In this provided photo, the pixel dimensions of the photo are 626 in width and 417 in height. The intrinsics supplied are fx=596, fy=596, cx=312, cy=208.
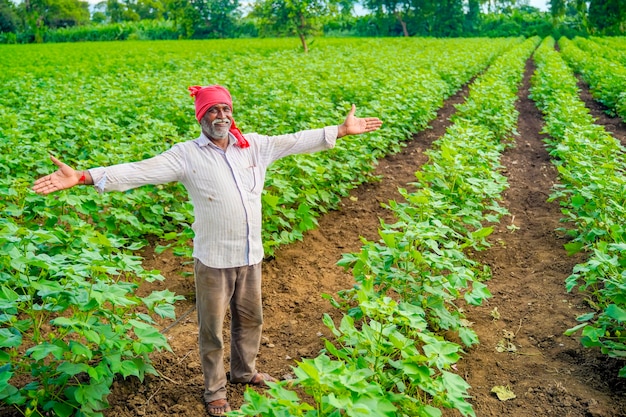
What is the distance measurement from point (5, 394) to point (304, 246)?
3.42 metres

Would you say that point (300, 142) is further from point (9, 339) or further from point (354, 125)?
point (9, 339)

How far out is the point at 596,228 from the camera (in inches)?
190

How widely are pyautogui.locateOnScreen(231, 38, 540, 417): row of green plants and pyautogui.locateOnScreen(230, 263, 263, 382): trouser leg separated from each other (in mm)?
226

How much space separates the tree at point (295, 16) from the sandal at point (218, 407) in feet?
87.1

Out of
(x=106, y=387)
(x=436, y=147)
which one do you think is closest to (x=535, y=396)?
(x=106, y=387)

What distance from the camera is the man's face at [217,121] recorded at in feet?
10.7

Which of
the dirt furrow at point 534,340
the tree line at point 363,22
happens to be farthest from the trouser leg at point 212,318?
the tree line at point 363,22

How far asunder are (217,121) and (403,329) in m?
1.55

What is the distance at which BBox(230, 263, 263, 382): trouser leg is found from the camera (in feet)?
11.5

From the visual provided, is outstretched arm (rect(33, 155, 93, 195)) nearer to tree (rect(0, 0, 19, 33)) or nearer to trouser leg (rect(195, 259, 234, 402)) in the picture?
trouser leg (rect(195, 259, 234, 402))

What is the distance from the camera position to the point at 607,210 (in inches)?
199

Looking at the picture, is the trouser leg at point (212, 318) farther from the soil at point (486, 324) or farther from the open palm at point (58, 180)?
the open palm at point (58, 180)

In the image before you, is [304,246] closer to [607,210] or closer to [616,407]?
[607,210]

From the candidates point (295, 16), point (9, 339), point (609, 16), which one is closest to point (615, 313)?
point (9, 339)
